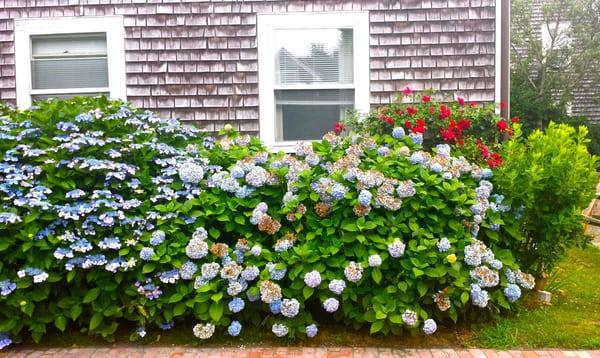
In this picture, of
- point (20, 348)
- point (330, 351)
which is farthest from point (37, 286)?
point (330, 351)

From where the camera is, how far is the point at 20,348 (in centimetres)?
356

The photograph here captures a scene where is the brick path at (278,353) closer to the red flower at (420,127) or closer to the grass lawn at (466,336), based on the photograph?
the grass lawn at (466,336)

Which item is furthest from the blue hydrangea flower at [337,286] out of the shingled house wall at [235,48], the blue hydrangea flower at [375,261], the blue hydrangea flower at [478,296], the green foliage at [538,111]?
the green foliage at [538,111]

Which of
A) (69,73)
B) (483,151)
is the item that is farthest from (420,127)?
(69,73)

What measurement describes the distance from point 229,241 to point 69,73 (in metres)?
3.66

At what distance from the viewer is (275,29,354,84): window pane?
6.19 metres

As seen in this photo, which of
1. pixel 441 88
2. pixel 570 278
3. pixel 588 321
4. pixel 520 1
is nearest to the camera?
pixel 588 321

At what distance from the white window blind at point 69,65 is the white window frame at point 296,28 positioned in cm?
183

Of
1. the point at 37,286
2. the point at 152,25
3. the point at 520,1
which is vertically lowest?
the point at 37,286

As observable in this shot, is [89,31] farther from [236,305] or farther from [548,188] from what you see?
[548,188]

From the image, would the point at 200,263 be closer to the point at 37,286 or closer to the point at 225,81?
the point at 37,286

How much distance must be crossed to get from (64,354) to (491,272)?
2793 millimetres

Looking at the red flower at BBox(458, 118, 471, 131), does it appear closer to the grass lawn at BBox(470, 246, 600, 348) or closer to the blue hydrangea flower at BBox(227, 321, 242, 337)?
the grass lawn at BBox(470, 246, 600, 348)

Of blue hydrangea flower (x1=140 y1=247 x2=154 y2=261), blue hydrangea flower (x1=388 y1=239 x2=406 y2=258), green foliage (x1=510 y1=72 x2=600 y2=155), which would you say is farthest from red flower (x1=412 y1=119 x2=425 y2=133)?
green foliage (x1=510 y1=72 x2=600 y2=155)
